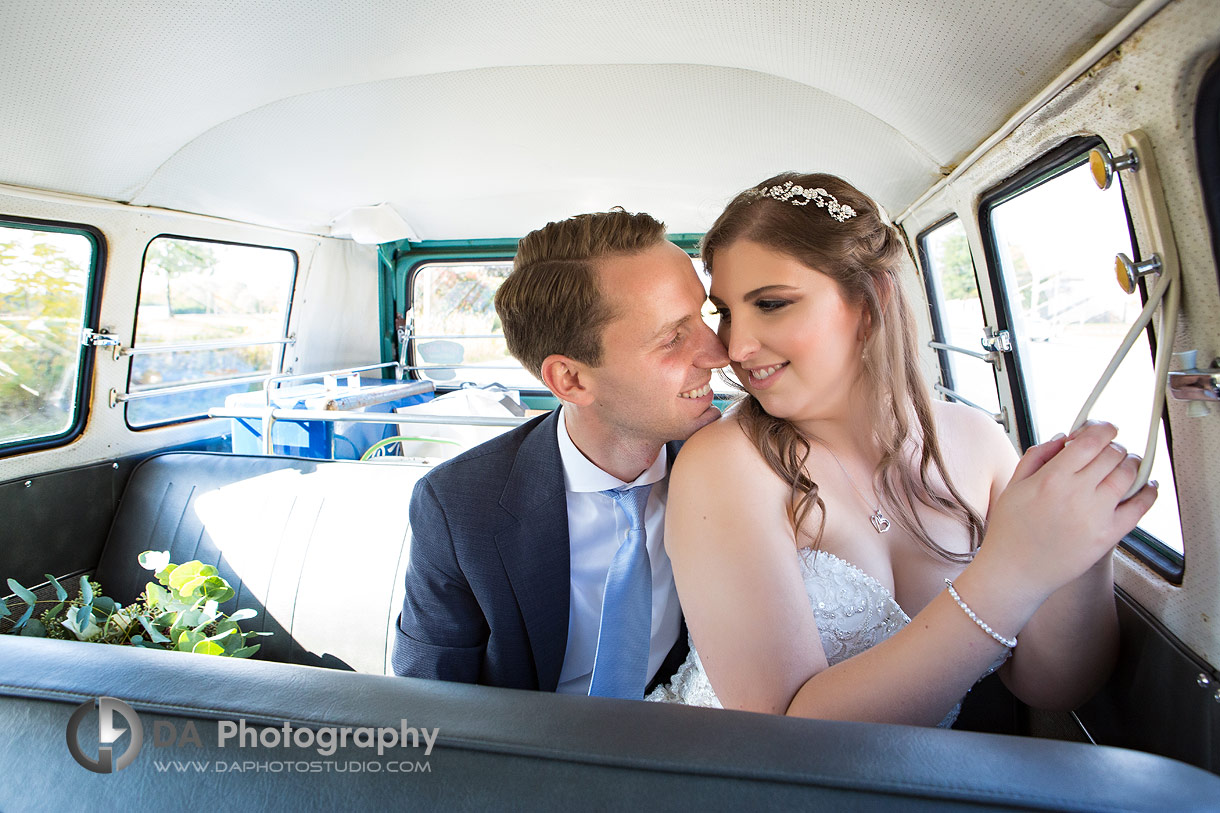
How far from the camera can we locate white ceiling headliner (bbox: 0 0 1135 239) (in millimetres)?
1825

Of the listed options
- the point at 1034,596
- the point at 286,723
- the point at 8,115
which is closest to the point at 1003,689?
the point at 1034,596

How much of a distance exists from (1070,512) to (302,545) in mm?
2660

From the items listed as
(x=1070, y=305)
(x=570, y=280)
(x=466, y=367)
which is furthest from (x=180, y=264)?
(x=1070, y=305)

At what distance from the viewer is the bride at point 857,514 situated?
107cm

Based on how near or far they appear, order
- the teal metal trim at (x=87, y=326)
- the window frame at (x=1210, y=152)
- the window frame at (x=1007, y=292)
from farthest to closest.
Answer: the teal metal trim at (x=87, y=326) → the window frame at (x=1007, y=292) → the window frame at (x=1210, y=152)

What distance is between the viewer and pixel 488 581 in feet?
5.60

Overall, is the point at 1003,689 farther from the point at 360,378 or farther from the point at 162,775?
the point at 360,378

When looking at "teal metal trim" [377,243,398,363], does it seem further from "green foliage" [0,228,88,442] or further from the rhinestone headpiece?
the rhinestone headpiece

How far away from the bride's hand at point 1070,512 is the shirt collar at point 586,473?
0.92m

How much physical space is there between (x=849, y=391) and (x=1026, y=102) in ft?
2.52

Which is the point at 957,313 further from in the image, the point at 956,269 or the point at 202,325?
the point at 202,325

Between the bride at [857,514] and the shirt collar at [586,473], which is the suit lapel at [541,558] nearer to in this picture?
the shirt collar at [586,473]

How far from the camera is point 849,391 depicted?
1608 mm

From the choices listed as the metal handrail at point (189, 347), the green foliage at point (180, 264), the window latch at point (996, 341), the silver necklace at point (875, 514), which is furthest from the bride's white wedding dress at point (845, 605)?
the green foliage at point (180, 264)
